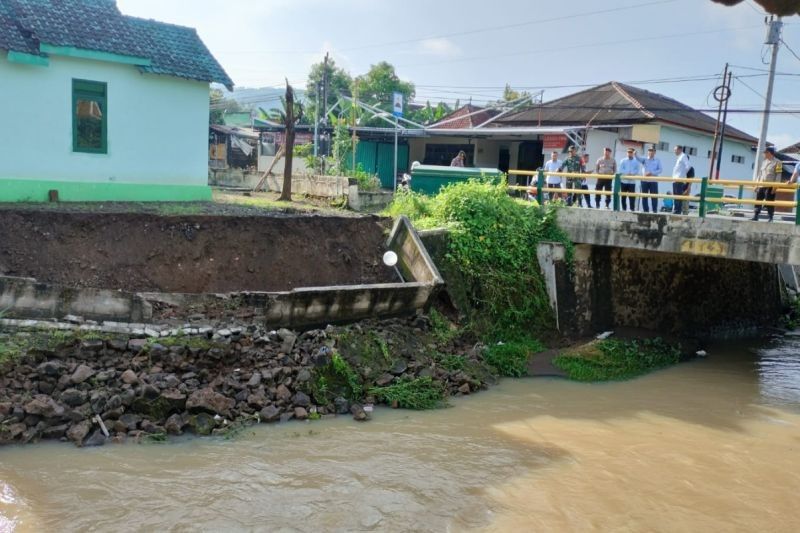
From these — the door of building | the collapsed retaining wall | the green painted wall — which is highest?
the door of building

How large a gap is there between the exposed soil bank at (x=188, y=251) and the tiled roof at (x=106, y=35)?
13.9 feet

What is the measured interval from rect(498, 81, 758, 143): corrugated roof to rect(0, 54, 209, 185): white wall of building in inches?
563

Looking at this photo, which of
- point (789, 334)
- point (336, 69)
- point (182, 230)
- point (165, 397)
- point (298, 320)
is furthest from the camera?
point (336, 69)

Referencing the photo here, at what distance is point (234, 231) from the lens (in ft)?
44.6

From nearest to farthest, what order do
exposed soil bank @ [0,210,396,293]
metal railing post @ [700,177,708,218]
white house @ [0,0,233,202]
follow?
1. exposed soil bank @ [0,210,396,293]
2. metal railing post @ [700,177,708,218]
3. white house @ [0,0,233,202]

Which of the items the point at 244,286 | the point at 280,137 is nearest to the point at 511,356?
the point at 244,286

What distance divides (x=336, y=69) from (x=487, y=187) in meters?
36.1

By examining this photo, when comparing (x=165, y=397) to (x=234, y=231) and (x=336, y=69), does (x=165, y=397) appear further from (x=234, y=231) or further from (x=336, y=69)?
(x=336, y=69)

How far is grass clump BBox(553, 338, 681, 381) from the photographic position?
44.0 feet

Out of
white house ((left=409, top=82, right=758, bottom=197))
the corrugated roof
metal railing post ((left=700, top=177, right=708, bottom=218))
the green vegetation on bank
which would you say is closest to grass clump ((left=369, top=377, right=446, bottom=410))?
the green vegetation on bank

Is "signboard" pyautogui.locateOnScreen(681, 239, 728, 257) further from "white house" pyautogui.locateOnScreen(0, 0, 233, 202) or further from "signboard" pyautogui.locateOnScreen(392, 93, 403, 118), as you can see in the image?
"signboard" pyautogui.locateOnScreen(392, 93, 403, 118)

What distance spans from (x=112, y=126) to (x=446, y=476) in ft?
37.3

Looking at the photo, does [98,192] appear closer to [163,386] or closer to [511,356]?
[163,386]

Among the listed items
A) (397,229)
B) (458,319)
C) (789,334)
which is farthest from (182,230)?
(789,334)
